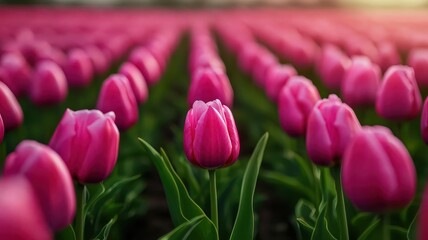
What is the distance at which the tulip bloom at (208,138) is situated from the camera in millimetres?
1506

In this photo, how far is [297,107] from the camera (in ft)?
6.37

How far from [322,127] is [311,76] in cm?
341

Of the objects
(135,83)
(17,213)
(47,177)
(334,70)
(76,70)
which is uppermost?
(17,213)

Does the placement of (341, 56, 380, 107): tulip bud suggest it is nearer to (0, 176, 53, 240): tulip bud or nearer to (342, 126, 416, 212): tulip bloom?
(342, 126, 416, 212): tulip bloom

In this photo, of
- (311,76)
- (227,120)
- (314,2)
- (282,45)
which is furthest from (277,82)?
(314,2)

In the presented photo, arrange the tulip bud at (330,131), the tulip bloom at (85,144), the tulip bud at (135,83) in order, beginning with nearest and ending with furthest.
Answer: the tulip bloom at (85,144)
the tulip bud at (330,131)
the tulip bud at (135,83)

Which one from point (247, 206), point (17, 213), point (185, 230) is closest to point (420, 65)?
point (247, 206)

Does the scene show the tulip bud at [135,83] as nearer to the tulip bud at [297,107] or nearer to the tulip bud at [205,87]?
the tulip bud at [205,87]

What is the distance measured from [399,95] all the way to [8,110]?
128 centimetres

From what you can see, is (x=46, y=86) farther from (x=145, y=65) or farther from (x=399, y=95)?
(x=399, y=95)

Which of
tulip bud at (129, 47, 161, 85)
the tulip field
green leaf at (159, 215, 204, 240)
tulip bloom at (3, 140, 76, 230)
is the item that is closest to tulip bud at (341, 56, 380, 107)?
the tulip field

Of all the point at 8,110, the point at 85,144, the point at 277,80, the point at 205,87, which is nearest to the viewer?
the point at 85,144

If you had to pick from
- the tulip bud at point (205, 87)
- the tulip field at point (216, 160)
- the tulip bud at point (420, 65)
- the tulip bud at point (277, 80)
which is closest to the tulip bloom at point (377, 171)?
the tulip field at point (216, 160)

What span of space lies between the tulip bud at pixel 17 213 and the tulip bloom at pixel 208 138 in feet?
2.46
